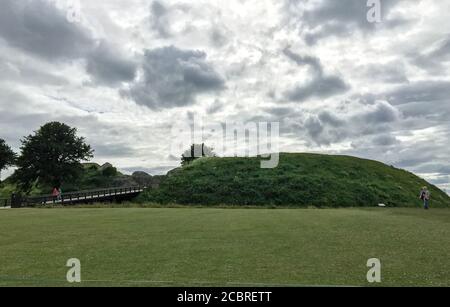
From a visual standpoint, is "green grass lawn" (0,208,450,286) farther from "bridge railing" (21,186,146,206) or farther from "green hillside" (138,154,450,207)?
"green hillside" (138,154,450,207)

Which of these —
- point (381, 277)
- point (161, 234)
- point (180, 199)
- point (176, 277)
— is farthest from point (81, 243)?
point (180, 199)

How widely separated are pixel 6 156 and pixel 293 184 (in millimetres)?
45298

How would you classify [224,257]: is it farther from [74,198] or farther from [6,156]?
[6,156]

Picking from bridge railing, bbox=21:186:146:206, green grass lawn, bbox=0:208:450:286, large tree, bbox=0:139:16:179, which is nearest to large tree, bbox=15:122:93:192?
large tree, bbox=0:139:16:179

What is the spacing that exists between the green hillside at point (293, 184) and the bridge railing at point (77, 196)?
352 cm

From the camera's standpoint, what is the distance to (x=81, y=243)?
11844mm

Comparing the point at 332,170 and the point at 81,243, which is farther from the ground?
the point at 332,170

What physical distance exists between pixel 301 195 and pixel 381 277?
3741 centimetres

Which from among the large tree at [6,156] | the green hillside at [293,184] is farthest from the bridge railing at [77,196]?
the large tree at [6,156]

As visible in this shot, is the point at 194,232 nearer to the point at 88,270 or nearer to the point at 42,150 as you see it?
the point at 88,270

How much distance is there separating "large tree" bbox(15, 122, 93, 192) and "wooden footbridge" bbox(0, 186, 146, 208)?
53.4 feet

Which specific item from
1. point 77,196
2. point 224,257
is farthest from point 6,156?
point 224,257

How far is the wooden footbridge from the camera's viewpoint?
38.7 metres
